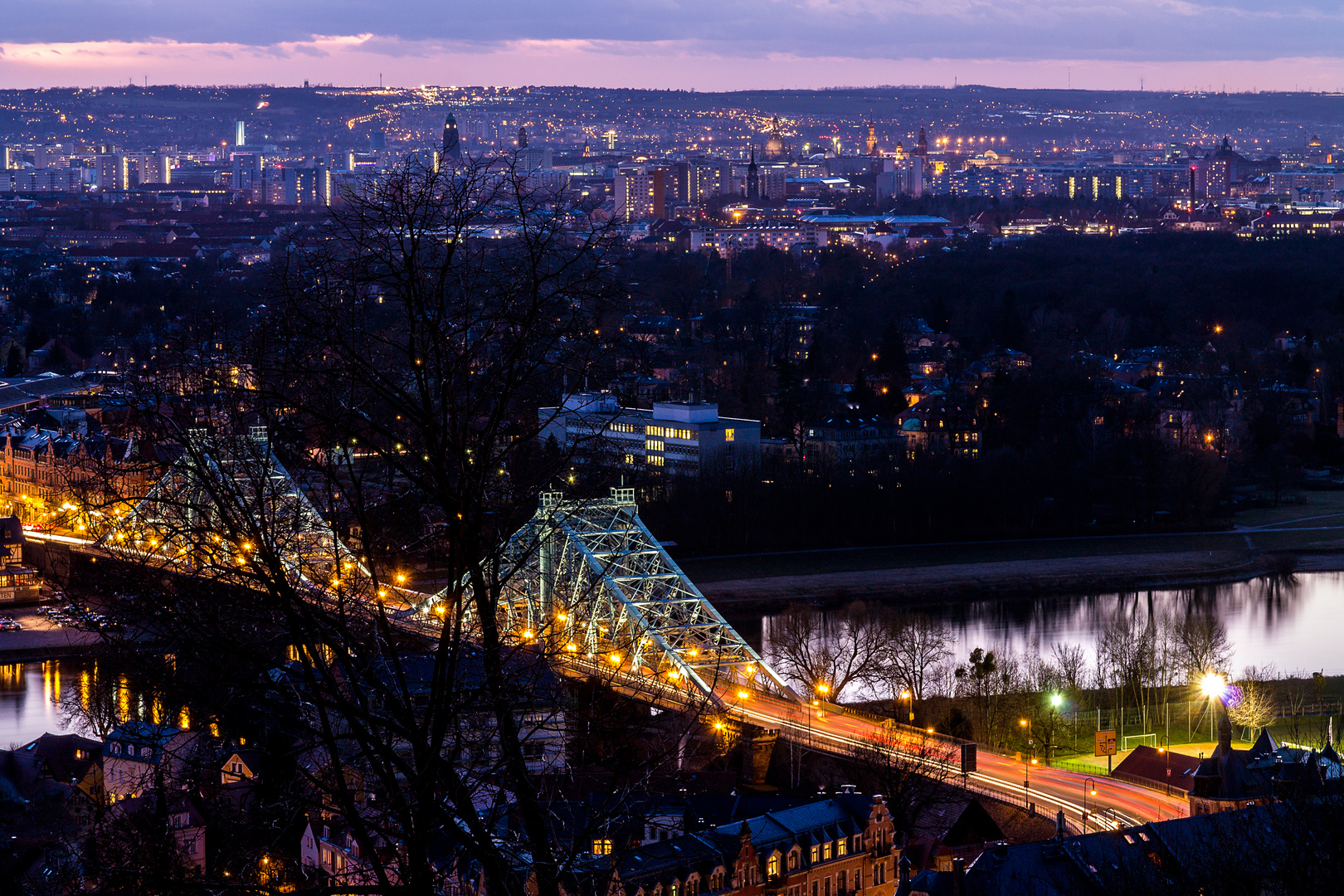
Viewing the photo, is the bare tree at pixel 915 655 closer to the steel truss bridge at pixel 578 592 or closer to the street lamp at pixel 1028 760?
the steel truss bridge at pixel 578 592

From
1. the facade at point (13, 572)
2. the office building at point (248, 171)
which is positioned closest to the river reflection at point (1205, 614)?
the facade at point (13, 572)

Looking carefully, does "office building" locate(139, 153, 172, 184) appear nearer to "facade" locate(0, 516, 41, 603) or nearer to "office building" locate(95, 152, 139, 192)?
"office building" locate(95, 152, 139, 192)

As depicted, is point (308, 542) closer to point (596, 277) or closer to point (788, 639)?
point (596, 277)

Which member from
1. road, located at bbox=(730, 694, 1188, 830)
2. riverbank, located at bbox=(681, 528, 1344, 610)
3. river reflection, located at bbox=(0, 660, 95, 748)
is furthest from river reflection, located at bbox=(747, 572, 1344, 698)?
river reflection, located at bbox=(0, 660, 95, 748)

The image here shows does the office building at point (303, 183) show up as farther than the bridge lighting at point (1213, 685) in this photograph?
Yes

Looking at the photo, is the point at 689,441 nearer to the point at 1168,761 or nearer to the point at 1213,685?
the point at 1213,685

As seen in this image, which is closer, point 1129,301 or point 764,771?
point 764,771

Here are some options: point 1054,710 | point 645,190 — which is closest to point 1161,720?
point 1054,710

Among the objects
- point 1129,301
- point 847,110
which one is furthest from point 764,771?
point 847,110
